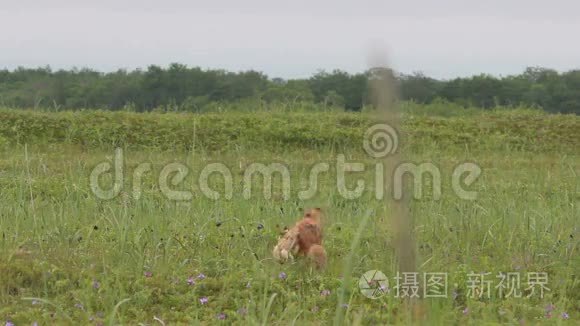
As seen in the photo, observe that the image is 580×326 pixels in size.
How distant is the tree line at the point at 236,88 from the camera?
1090 centimetres

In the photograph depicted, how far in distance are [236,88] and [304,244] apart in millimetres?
9829

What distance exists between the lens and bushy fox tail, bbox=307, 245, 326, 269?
8.64 ft

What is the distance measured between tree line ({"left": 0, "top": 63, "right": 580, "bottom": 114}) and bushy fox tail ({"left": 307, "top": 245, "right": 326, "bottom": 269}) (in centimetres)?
754

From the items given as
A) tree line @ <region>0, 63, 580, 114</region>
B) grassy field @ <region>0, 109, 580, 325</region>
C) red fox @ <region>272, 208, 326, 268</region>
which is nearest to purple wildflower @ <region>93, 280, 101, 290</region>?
grassy field @ <region>0, 109, 580, 325</region>

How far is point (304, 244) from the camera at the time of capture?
266 centimetres

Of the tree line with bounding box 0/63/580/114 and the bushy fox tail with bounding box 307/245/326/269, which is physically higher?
the tree line with bounding box 0/63/580/114

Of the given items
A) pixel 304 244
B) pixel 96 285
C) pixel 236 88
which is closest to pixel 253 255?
pixel 304 244

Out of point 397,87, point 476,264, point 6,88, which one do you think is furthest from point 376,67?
point 6,88

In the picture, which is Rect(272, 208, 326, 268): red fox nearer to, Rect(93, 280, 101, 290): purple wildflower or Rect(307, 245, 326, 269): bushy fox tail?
Rect(307, 245, 326, 269): bushy fox tail

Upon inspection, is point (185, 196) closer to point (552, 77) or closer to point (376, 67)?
point (376, 67)

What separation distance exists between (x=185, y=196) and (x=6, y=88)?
8.10 meters

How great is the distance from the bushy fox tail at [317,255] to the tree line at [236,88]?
24.7 ft

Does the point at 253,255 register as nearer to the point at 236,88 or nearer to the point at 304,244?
the point at 304,244

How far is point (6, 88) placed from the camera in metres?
11.1
